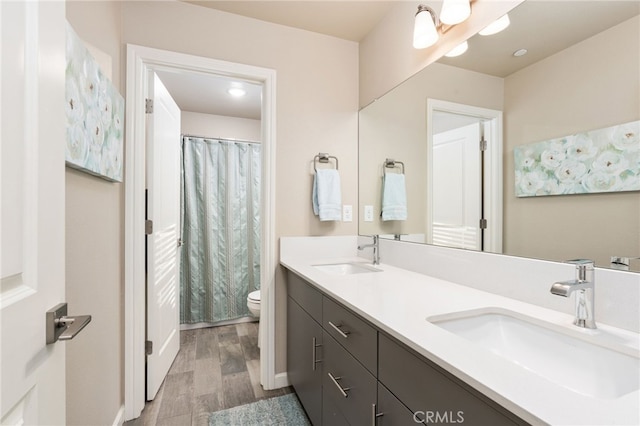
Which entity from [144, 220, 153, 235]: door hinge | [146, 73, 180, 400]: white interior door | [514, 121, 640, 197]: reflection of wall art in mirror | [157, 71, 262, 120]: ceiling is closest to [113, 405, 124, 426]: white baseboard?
[146, 73, 180, 400]: white interior door

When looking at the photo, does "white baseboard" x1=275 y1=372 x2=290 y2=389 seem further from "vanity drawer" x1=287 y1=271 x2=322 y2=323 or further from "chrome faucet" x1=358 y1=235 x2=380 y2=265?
"chrome faucet" x1=358 y1=235 x2=380 y2=265

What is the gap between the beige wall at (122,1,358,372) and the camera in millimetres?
1751

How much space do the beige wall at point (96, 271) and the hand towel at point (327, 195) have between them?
1152 millimetres

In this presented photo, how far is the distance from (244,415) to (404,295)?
125 centimetres

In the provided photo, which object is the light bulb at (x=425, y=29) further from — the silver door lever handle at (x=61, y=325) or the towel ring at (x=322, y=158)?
the silver door lever handle at (x=61, y=325)

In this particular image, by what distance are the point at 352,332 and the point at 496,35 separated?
1.32 meters

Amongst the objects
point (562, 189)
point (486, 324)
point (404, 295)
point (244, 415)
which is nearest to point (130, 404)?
point (244, 415)

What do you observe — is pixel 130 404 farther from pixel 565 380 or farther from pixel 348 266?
pixel 565 380

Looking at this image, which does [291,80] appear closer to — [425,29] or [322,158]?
[322,158]

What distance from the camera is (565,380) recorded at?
0.77 m

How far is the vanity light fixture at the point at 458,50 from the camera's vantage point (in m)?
1.34

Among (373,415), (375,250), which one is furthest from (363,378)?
(375,250)

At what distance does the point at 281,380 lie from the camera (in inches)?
76.7

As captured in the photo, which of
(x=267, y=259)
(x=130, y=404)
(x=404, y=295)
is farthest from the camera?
(x=267, y=259)
